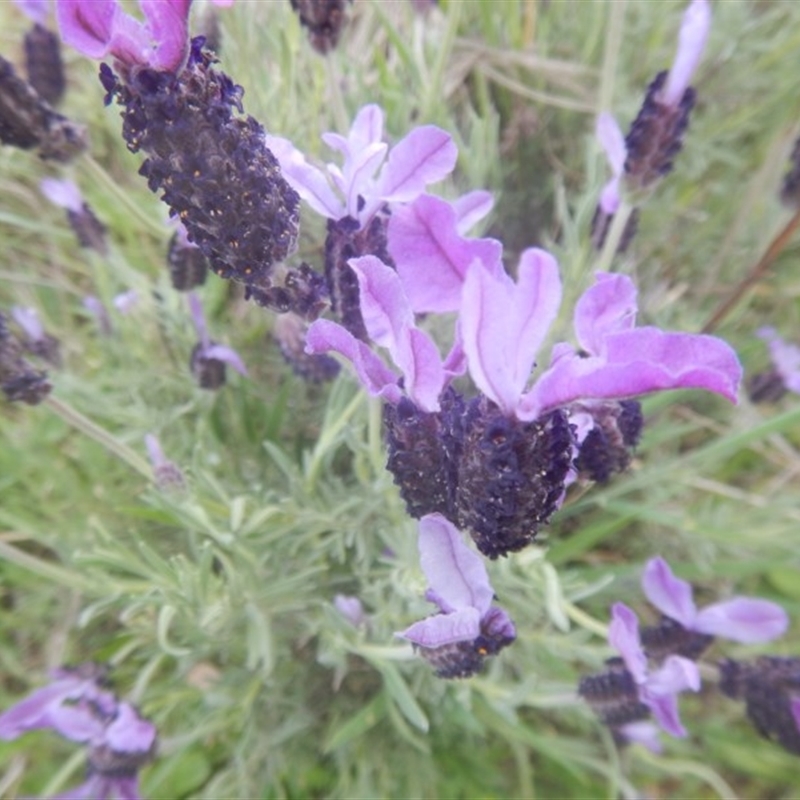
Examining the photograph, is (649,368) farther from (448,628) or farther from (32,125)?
(32,125)

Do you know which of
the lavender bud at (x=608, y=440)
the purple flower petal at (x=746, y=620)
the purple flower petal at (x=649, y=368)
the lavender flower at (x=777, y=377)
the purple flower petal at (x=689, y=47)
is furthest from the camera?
the lavender flower at (x=777, y=377)

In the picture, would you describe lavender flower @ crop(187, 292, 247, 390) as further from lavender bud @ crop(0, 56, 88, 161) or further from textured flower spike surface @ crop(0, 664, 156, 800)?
textured flower spike surface @ crop(0, 664, 156, 800)

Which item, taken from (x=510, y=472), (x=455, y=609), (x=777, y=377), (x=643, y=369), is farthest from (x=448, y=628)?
(x=777, y=377)

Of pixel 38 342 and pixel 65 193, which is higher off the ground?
pixel 65 193

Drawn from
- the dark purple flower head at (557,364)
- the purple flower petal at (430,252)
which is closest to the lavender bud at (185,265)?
the purple flower petal at (430,252)

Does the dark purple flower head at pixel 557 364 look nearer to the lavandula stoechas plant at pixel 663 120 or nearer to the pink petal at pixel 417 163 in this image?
the pink petal at pixel 417 163

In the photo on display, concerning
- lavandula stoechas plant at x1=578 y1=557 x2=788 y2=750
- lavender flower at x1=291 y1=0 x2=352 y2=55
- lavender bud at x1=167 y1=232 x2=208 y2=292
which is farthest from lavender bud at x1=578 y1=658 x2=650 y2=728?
lavender flower at x1=291 y1=0 x2=352 y2=55
